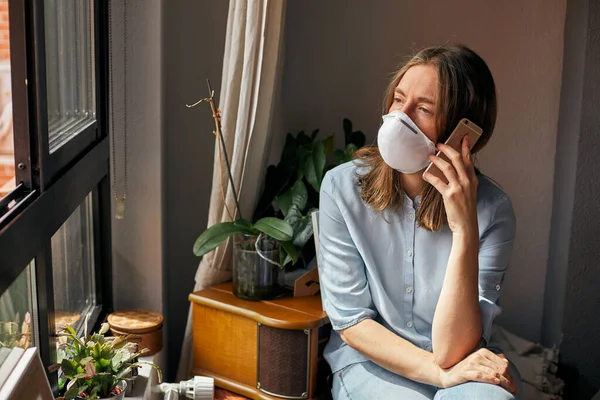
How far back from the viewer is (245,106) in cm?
190

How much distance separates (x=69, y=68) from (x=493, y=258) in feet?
3.33

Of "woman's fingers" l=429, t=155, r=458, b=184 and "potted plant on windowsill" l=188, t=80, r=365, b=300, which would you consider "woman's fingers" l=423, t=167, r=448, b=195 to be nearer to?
"woman's fingers" l=429, t=155, r=458, b=184

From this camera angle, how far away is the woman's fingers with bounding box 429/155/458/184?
61.1 inches

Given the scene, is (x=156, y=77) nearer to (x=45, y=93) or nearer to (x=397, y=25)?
(x=45, y=93)

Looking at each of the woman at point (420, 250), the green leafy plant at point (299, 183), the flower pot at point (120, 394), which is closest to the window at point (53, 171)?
the flower pot at point (120, 394)

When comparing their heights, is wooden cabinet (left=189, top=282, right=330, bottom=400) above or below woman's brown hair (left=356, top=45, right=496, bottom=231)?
below

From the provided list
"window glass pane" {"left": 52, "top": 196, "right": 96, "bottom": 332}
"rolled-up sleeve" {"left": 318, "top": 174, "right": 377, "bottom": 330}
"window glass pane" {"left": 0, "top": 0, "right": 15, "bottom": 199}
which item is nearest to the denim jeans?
"rolled-up sleeve" {"left": 318, "top": 174, "right": 377, "bottom": 330}

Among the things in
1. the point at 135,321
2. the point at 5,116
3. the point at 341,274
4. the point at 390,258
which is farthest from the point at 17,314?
the point at 390,258

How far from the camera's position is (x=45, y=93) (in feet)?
4.27

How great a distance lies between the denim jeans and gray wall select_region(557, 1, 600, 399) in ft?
2.40

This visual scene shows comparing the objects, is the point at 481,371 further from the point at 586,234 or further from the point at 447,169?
the point at 586,234

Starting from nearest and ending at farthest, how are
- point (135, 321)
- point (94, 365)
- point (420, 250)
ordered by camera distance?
1. point (94, 365)
2. point (420, 250)
3. point (135, 321)

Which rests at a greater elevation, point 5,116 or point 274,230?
point 5,116

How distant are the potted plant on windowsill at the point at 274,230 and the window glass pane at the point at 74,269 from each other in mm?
278
